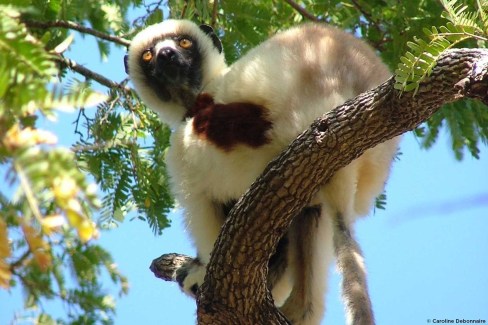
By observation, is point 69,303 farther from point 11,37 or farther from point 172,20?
point 172,20

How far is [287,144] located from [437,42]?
1.49m

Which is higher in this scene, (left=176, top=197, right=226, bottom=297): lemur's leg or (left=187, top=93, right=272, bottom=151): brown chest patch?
(left=187, top=93, right=272, bottom=151): brown chest patch

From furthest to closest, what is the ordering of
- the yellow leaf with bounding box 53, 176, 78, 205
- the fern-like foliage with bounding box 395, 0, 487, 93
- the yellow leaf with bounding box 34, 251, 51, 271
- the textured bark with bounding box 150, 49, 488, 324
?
the textured bark with bounding box 150, 49, 488, 324
the fern-like foliage with bounding box 395, 0, 487, 93
the yellow leaf with bounding box 34, 251, 51, 271
the yellow leaf with bounding box 53, 176, 78, 205

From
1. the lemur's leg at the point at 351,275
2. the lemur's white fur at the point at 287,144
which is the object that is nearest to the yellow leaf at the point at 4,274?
the lemur's leg at the point at 351,275

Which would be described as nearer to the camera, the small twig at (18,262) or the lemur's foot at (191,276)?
the small twig at (18,262)

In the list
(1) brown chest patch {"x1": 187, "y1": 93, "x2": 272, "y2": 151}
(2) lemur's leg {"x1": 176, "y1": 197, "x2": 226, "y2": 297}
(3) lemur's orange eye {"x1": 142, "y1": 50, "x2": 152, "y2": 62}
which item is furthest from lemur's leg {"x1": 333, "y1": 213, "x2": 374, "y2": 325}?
(3) lemur's orange eye {"x1": 142, "y1": 50, "x2": 152, "y2": 62}

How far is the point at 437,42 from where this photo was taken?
10.0 ft

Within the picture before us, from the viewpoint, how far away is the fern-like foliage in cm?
292

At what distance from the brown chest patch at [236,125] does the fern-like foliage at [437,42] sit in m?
1.36

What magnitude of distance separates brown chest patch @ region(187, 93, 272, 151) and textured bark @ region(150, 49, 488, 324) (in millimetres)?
627

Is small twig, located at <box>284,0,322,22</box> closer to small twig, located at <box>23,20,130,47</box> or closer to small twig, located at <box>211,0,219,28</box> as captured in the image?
small twig, located at <box>211,0,219,28</box>

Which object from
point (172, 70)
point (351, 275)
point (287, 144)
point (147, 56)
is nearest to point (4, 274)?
point (351, 275)

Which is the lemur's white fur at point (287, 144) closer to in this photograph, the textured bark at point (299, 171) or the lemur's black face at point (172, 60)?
the lemur's black face at point (172, 60)

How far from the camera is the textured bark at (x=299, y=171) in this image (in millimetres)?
3219
